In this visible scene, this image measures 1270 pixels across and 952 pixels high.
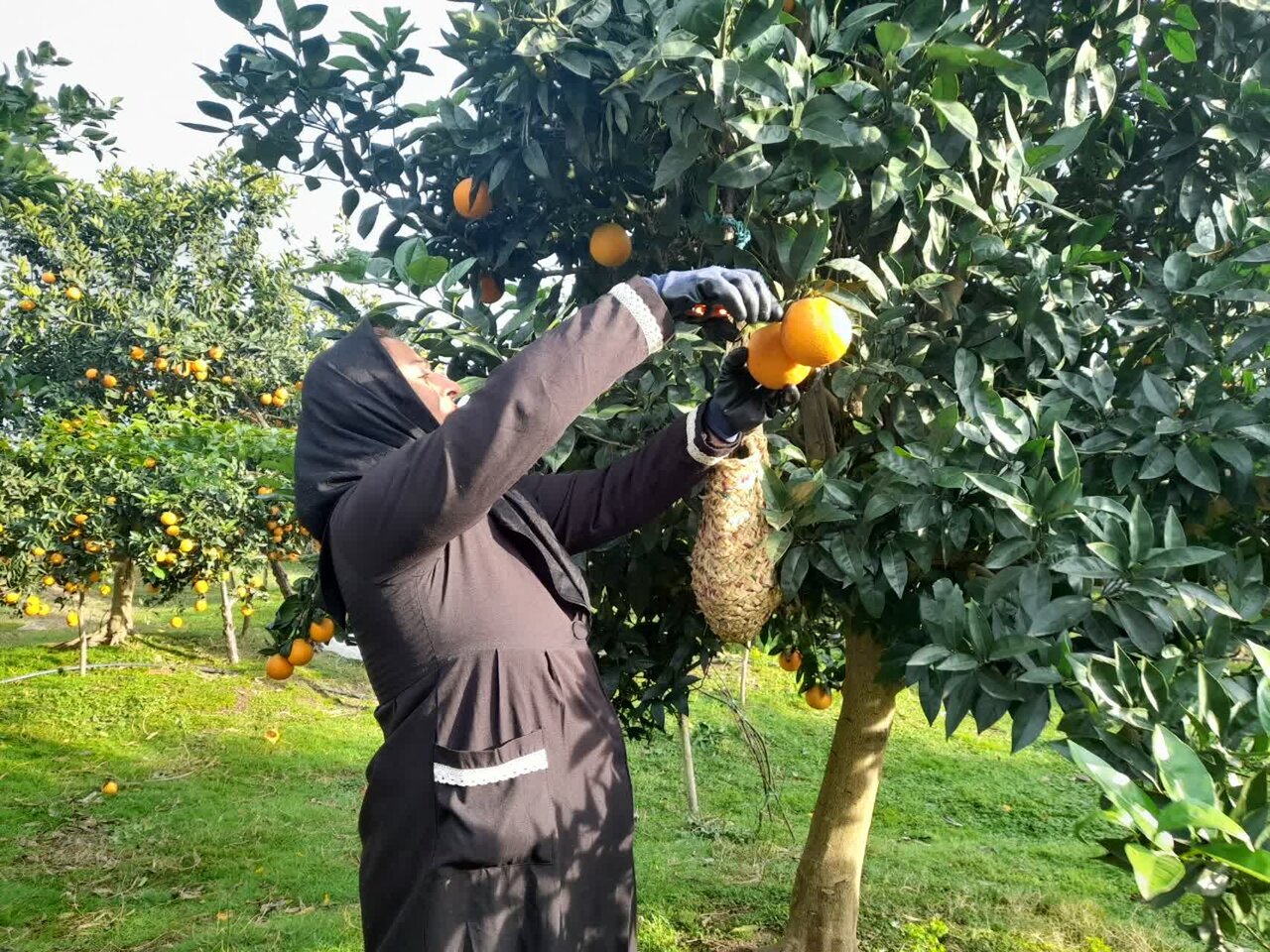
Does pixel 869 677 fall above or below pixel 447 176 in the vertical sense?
below

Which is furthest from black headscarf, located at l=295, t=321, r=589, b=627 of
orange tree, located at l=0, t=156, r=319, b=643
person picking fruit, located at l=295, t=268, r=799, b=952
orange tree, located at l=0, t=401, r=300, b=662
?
orange tree, located at l=0, t=156, r=319, b=643

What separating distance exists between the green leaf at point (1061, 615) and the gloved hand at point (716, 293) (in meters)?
0.58

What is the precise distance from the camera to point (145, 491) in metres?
5.68

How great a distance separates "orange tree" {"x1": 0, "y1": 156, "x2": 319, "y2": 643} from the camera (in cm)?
738

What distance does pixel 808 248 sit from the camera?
4.61 ft

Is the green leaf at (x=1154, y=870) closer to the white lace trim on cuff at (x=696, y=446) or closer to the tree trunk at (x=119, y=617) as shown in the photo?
the white lace trim on cuff at (x=696, y=446)

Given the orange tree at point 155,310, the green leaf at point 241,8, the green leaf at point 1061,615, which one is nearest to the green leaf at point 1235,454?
the green leaf at point 1061,615

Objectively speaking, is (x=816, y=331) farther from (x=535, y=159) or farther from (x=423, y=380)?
(x=535, y=159)

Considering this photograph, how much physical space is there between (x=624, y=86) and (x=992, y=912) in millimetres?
3224

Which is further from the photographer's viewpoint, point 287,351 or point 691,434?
point 287,351

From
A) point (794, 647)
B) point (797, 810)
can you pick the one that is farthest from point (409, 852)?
point (797, 810)

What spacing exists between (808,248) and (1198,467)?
2.40 ft

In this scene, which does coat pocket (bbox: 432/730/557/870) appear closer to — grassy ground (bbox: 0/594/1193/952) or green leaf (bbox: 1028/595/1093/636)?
green leaf (bbox: 1028/595/1093/636)

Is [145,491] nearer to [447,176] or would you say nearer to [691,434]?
[447,176]
